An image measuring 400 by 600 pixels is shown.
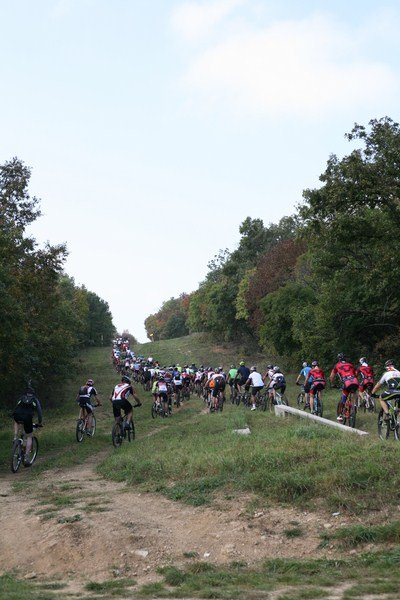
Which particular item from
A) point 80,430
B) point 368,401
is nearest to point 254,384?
point 368,401

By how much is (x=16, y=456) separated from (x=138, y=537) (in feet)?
26.4

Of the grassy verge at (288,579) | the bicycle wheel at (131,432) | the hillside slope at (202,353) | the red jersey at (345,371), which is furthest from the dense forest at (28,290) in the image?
the hillside slope at (202,353)

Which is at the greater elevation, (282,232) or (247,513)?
(282,232)

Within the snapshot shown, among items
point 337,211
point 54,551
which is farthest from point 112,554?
point 337,211

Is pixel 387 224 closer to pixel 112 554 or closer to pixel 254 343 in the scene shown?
pixel 112 554

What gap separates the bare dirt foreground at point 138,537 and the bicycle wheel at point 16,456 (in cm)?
507

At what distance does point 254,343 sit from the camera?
7794cm

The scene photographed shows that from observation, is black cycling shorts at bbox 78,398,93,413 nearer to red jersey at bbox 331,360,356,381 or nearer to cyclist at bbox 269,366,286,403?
cyclist at bbox 269,366,286,403

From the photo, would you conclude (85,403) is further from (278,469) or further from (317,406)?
→ (278,469)

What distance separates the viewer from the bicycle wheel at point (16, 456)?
1513 cm

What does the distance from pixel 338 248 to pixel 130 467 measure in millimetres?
23534

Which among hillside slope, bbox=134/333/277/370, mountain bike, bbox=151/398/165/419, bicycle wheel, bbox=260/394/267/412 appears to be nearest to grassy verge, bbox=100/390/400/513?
bicycle wheel, bbox=260/394/267/412

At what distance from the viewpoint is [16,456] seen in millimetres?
15328

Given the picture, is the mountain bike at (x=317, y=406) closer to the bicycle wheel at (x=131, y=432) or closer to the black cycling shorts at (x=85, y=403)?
the bicycle wheel at (x=131, y=432)
